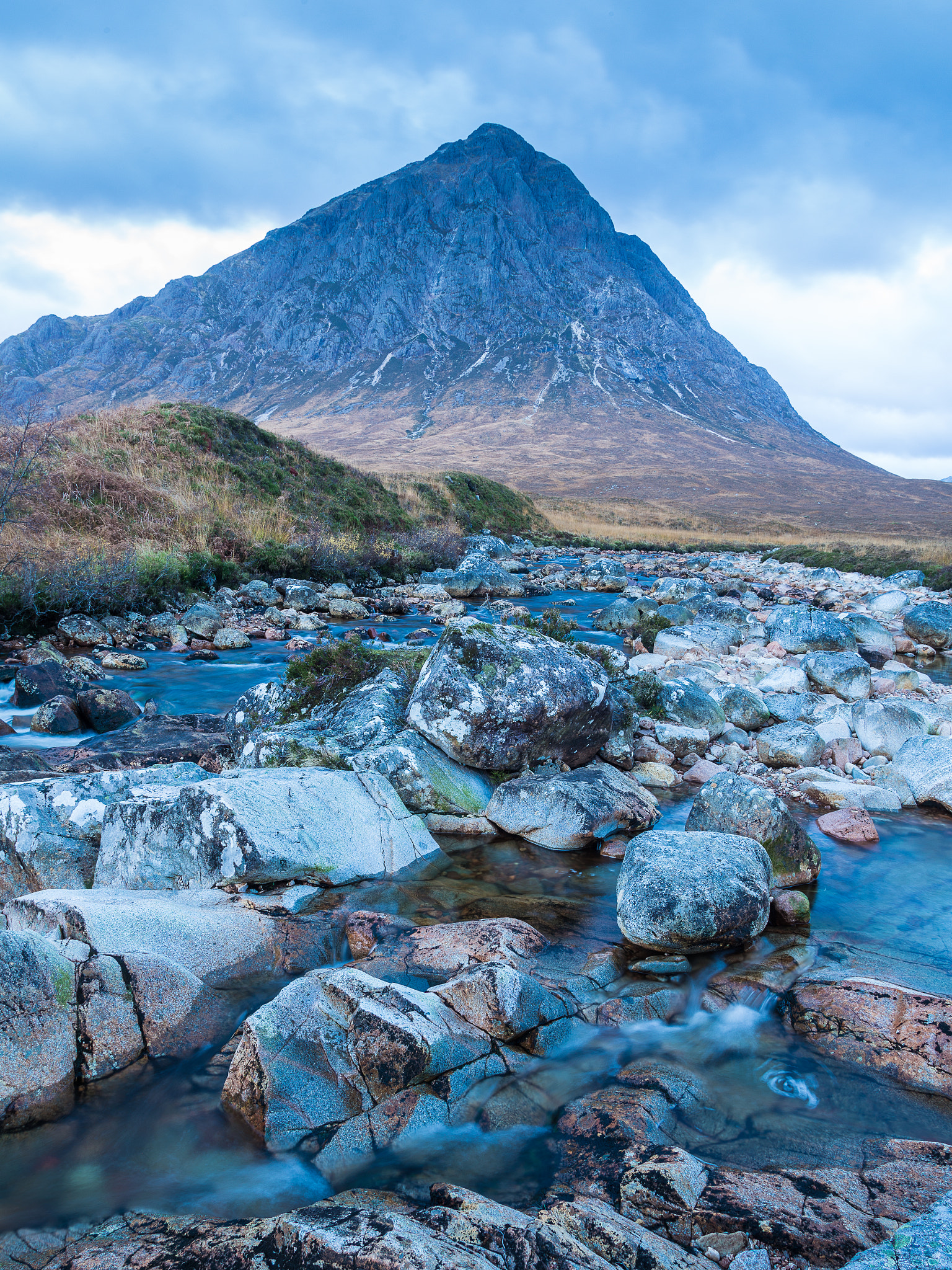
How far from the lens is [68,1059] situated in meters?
3.15

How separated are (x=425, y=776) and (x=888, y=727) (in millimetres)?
6213

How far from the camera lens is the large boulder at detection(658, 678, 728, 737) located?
Result: 910 centimetres

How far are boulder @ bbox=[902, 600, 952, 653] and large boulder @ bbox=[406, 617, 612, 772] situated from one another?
1291 centimetres

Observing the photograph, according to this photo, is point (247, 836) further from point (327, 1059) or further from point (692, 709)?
point (692, 709)

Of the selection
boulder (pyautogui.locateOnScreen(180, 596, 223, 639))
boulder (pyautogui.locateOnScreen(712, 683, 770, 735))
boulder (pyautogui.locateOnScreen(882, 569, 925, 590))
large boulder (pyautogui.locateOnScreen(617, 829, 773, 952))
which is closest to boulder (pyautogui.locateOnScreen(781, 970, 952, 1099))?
large boulder (pyautogui.locateOnScreen(617, 829, 773, 952))

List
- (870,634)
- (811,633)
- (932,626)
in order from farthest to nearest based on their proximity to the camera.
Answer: (932,626)
(870,634)
(811,633)

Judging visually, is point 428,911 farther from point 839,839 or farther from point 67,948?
point 839,839

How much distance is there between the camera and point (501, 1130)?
314cm

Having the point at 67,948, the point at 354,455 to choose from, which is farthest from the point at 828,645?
the point at 354,455

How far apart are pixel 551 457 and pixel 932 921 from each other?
4567 inches

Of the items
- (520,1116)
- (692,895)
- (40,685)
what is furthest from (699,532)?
(520,1116)

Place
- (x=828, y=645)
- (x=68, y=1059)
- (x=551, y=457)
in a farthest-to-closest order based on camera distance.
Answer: (x=551, y=457) < (x=828, y=645) < (x=68, y=1059)

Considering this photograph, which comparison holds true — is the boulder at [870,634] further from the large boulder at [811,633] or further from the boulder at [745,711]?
the boulder at [745,711]

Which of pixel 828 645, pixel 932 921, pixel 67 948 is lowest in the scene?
pixel 932 921
